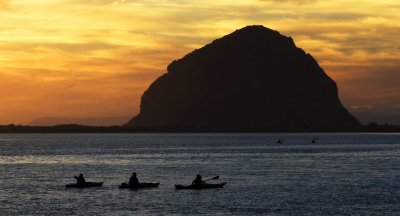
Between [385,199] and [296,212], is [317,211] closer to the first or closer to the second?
[296,212]

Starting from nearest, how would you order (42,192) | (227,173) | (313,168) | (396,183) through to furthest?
1. (42,192)
2. (396,183)
3. (227,173)
4. (313,168)

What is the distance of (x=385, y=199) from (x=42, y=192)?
1190 inches

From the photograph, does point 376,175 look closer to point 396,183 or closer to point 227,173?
point 396,183

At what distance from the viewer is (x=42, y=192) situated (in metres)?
71.4

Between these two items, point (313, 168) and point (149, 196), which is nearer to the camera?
point (149, 196)

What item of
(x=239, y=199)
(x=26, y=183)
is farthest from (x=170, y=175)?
(x=239, y=199)

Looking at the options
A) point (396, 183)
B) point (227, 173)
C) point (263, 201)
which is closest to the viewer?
point (263, 201)

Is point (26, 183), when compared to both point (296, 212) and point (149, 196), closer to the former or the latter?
point (149, 196)

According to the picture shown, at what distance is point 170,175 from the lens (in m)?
92.9

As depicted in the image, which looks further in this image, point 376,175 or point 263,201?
point 376,175

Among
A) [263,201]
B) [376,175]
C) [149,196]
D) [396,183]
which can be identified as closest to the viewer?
[263,201]

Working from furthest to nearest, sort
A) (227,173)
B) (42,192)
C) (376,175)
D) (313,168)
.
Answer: (313,168) → (227,173) → (376,175) → (42,192)

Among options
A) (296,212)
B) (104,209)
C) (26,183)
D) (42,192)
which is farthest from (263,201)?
(26,183)

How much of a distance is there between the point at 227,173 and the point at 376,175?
58.2 feet
